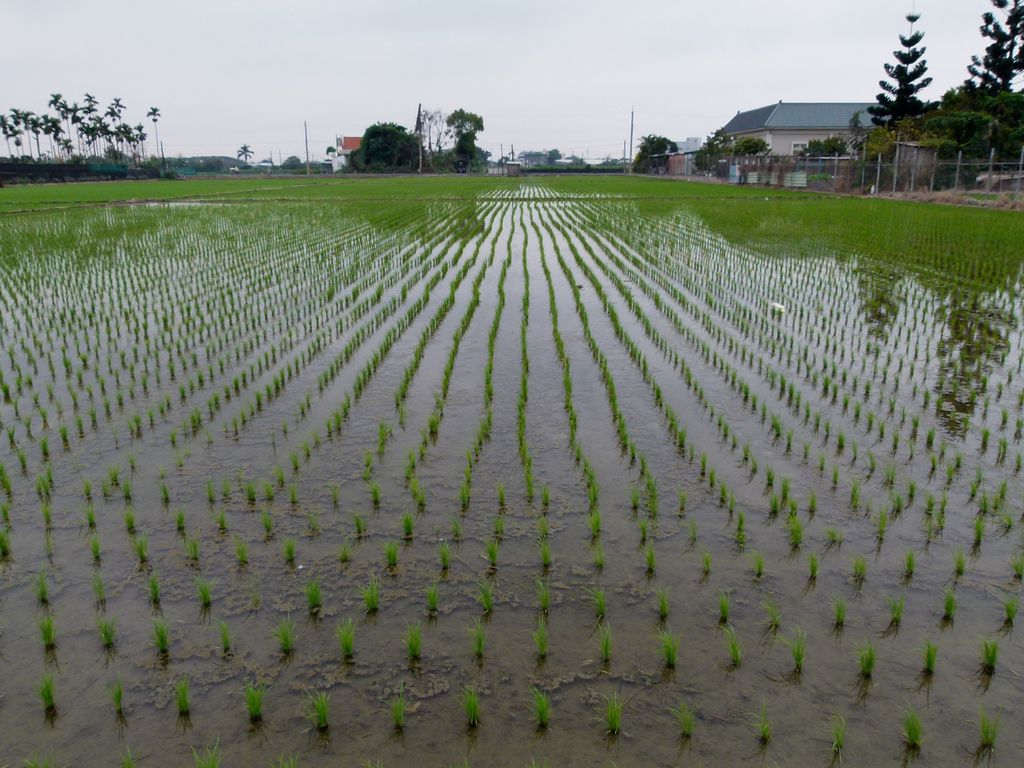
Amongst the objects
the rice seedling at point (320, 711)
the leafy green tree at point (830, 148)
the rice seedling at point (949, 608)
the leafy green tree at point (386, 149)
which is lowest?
the rice seedling at point (320, 711)

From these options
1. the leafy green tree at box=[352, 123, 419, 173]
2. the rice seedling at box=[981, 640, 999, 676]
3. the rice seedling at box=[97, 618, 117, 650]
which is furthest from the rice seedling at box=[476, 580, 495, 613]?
the leafy green tree at box=[352, 123, 419, 173]

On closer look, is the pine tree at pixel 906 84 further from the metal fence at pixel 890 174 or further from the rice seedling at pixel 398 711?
the rice seedling at pixel 398 711

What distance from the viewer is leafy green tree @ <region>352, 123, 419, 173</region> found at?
72250 millimetres

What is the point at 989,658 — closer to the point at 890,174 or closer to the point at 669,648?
the point at 669,648

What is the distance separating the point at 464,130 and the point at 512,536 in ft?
277

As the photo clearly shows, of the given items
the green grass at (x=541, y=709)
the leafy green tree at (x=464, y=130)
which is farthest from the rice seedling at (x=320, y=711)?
the leafy green tree at (x=464, y=130)

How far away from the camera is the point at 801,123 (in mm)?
57156

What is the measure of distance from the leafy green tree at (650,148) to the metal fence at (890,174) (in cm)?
3042

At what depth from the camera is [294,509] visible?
13.2ft

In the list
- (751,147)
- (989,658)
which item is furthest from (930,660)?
(751,147)

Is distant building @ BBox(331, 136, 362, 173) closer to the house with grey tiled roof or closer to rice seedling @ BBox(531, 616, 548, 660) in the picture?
the house with grey tiled roof

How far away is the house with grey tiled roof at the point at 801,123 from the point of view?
185ft

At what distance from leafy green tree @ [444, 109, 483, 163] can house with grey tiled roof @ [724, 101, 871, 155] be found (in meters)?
33.8

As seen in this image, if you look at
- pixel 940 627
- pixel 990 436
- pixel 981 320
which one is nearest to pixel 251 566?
pixel 940 627
